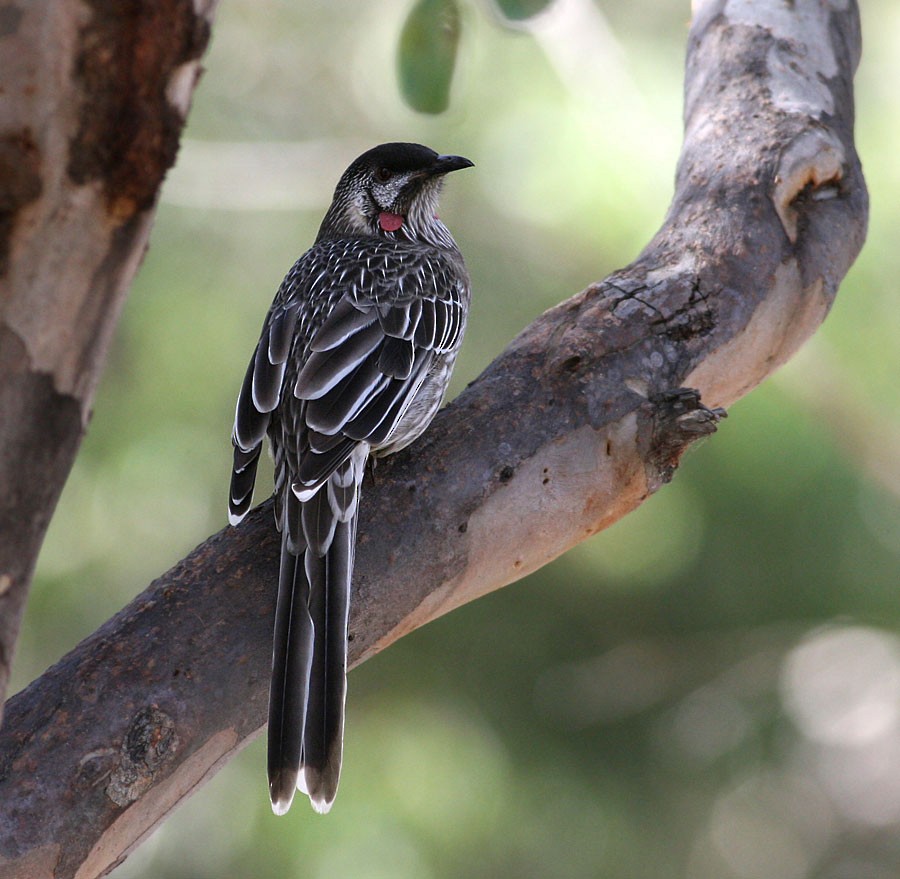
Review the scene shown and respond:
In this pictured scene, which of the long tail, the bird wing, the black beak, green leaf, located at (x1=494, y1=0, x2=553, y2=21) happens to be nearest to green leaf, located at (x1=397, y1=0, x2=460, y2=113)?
green leaf, located at (x1=494, y1=0, x2=553, y2=21)

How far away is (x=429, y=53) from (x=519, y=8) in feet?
0.70

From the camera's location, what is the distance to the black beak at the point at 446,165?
345cm

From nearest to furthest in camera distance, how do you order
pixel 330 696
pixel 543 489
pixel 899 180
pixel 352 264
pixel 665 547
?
pixel 330 696 → pixel 543 489 → pixel 352 264 → pixel 899 180 → pixel 665 547

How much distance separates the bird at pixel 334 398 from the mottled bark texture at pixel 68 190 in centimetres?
98

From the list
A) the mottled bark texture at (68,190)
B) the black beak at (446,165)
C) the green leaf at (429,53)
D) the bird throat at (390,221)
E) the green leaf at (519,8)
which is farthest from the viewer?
the bird throat at (390,221)

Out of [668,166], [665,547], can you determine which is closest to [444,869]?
[665,547]

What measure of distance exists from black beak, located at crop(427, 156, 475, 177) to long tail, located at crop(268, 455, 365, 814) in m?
1.59

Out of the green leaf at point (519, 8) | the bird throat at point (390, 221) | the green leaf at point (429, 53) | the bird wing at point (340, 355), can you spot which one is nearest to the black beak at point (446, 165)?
the bird throat at point (390, 221)

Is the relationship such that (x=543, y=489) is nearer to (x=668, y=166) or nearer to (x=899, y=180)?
(x=668, y=166)

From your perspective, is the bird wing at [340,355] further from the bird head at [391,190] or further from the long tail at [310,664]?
the bird head at [391,190]

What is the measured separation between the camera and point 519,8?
2021 millimetres

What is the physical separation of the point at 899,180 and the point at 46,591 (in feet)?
13.7

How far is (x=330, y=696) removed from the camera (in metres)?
2.09

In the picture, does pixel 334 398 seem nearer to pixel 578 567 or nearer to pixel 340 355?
pixel 340 355
